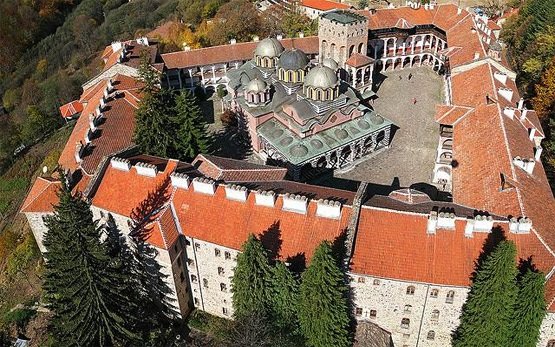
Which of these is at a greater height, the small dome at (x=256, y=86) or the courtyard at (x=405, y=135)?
the small dome at (x=256, y=86)

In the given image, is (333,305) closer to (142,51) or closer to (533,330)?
(533,330)

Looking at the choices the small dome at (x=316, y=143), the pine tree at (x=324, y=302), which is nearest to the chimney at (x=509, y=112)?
the small dome at (x=316, y=143)

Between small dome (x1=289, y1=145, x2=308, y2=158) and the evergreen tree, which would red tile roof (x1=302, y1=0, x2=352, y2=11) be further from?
the evergreen tree

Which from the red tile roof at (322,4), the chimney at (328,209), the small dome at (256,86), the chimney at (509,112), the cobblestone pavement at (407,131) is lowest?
the cobblestone pavement at (407,131)

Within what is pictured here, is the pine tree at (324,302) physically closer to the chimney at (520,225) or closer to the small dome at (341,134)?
the chimney at (520,225)

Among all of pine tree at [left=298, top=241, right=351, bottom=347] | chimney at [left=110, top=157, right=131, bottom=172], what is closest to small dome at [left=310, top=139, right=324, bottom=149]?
chimney at [left=110, top=157, right=131, bottom=172]

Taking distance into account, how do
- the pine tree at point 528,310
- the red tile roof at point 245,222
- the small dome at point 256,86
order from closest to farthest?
the pine tree at point 528,310, the red tile roof at point 245,222, the small dome at point 256,86

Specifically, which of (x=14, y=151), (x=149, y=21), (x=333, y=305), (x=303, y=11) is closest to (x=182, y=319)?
(x=333, y=305)
